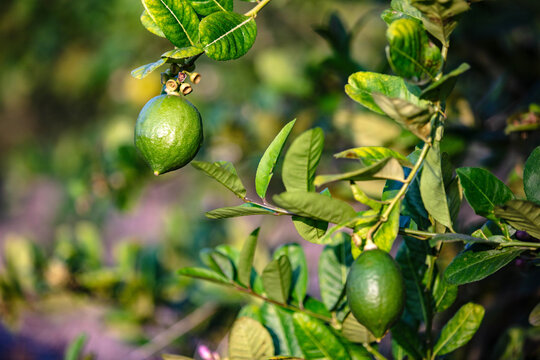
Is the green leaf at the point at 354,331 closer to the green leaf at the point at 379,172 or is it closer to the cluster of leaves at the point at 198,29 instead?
the green leaf at the point at 379,172

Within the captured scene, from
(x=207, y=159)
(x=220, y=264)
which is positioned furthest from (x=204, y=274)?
(x=207, y=159)

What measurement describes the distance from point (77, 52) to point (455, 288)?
2.85m

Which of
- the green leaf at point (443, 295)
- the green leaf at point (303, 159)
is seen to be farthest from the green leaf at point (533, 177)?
the green leaf at point (303, 159)

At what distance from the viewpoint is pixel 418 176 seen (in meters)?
0.54

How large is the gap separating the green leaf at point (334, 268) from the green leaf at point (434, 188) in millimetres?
166

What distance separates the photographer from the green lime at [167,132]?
524 millimetres

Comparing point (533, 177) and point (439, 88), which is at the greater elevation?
point (439, 88)

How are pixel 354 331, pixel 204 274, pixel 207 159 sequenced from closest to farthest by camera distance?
pixel 354 331
pixel 204 274
pixel 207 159

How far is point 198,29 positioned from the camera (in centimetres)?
50

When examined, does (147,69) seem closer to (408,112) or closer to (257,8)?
(257,8)

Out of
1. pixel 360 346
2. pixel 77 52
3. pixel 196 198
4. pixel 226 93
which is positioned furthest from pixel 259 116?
pixel 77 52

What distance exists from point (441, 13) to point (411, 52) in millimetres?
46

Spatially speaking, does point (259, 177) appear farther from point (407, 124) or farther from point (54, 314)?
point (54, 314)

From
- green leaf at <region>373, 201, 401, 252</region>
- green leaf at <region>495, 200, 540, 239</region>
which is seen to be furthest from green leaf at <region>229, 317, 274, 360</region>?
green leaf at <region>495, 200, 540, 239</region>
